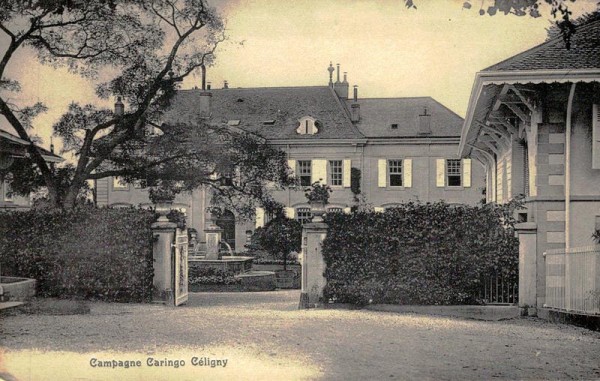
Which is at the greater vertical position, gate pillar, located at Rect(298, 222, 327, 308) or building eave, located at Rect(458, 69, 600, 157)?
building eave, located at Rect(458, 69, 600, 157)

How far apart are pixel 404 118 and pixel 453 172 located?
3757mm

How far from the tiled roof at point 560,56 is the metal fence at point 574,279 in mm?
2958

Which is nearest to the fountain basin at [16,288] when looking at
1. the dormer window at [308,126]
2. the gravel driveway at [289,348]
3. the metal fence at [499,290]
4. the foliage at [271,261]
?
the gravel driveway at [289,348]

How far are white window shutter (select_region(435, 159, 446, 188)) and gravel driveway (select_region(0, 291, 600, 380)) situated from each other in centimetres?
2329

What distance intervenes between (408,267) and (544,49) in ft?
14.4

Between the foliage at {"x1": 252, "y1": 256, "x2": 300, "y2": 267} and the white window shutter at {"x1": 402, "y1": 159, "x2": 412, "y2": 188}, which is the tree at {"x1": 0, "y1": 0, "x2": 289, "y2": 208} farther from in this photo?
the white window shutter at {"x1": 402, "y1": 159, "x2": 412, "y2": 188}

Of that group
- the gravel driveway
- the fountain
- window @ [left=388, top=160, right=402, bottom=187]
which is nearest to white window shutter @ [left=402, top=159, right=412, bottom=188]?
window @ [left=388, top=160, right=402, bottom=187]

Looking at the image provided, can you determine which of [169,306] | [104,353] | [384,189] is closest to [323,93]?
[384,189]

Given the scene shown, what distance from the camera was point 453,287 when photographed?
1305 centimetres

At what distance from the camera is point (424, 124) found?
119ft

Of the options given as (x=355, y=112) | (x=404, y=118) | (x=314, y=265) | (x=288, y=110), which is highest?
(x=355, y=112)

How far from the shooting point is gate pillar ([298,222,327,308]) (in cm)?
1361

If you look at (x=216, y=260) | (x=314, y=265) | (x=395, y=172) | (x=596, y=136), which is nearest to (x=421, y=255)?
(x=314, y=265)

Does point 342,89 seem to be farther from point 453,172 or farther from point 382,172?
point 453,172
